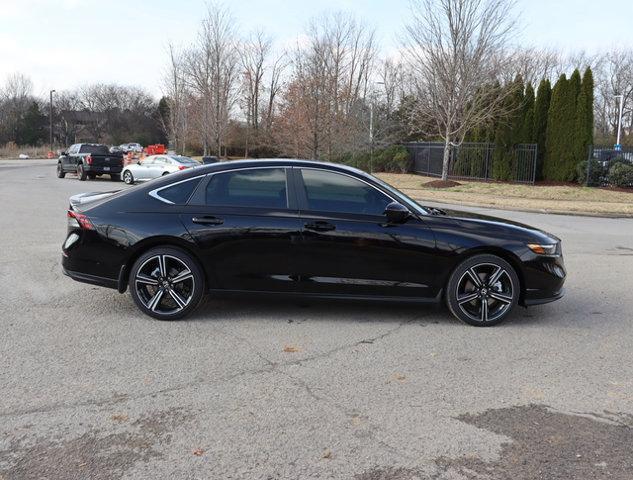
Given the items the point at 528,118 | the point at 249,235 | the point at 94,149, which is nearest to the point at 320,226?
the point at 249,235

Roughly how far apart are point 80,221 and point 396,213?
9.97 ft

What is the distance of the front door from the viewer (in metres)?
5.43

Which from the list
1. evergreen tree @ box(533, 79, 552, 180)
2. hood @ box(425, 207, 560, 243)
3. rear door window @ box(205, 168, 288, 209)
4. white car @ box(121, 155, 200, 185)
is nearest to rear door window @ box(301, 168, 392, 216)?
rear door window @ box(205, 168, 288, 209)

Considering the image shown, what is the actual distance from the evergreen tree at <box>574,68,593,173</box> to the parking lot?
20.9 meters

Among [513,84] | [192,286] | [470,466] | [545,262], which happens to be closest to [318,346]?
[192,286]

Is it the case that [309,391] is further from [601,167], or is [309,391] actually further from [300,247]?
[601,167]

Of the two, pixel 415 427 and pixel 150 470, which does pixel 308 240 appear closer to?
pixel 415 427

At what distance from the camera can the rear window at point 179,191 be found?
18.4 feet

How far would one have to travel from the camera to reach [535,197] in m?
21.9

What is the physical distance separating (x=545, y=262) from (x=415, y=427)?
110 inches

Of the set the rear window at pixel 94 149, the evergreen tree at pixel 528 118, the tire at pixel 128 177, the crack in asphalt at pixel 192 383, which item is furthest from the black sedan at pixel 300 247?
the rear window at pixel 94 149

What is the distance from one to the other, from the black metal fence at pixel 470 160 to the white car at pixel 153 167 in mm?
13482

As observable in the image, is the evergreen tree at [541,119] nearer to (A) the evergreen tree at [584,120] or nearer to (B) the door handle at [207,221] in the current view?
(A) the evergreen tree at [584,120]

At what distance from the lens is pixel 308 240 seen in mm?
5422
